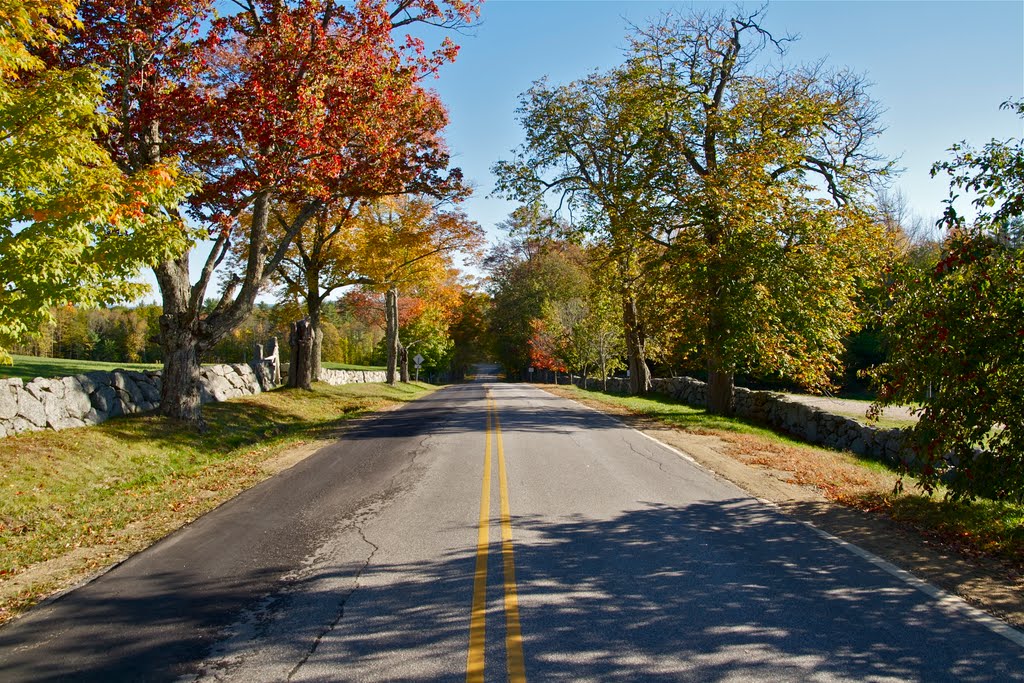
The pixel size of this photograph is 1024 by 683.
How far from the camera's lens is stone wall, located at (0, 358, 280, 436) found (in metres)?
11.1

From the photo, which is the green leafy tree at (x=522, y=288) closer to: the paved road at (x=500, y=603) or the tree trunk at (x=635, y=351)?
the tree trunk at (x=635, y=351)

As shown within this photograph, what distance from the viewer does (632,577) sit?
5.99 metres

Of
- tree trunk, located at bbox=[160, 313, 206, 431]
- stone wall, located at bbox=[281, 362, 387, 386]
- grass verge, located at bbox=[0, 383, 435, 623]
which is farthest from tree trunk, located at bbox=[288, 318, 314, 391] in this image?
tree trunk, located at bbox=[160, 313, 206, 431]

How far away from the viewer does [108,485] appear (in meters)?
10.2

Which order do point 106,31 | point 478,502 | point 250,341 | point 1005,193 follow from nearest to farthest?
1. point 1005,193
2. point 478,502
3. point 106,31
4. point 250,341

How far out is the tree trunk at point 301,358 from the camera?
84.8 feet

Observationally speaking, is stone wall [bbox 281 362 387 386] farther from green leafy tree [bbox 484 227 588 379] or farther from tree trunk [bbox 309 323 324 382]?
green leafy tree [bbox 484 227 588 379]

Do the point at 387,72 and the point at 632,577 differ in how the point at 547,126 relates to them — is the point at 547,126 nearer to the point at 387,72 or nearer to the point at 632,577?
the point at 387,72

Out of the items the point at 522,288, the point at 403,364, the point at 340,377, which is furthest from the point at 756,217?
the point at 522,288

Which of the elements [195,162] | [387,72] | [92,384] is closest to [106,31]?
[195,162]

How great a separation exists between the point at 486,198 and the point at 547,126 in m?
3.77

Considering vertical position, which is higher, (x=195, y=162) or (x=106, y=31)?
(x=106, y=31)

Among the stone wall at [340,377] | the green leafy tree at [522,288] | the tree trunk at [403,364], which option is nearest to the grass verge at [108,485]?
the stone wall at [340,377]

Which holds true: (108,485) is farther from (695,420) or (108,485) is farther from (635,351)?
(635,351)
